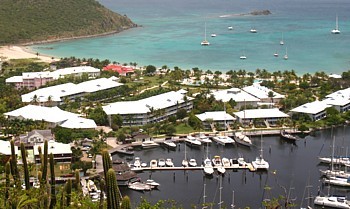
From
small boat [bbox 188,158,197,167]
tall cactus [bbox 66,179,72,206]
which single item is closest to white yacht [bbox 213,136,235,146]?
small boat [bbox 188,158,197,167]

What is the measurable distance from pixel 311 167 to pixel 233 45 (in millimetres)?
34999

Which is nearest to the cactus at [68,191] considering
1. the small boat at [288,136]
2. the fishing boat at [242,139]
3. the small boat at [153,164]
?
the small boat at [153,164]

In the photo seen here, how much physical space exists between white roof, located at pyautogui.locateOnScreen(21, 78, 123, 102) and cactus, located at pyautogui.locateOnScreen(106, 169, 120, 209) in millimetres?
20871

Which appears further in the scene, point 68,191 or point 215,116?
point 215,116

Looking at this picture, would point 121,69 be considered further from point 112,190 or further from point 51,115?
point 112,190

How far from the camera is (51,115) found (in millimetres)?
26344

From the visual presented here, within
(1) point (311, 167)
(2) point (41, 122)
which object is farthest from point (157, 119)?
(1) point (311, 167)

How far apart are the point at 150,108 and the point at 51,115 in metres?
4.60

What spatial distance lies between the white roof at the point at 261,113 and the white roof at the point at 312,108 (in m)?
0.90

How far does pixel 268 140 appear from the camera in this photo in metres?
25.3

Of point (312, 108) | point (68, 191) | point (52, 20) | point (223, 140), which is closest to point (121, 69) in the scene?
point (312, 108)

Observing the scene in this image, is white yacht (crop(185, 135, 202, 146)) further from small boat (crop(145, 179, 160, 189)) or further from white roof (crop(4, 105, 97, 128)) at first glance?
small boat (crop(145, 179, 160, 189))

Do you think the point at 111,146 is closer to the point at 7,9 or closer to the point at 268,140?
the point at 268,140

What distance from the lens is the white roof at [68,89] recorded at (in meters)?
30.4
